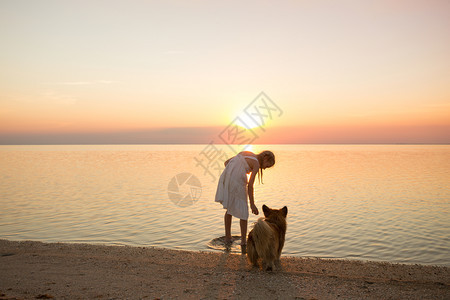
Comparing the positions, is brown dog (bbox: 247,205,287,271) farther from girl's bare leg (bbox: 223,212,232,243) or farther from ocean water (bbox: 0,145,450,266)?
ocean water (bbox: 0,145,450,266)

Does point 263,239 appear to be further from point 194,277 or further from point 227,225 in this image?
point 227,225

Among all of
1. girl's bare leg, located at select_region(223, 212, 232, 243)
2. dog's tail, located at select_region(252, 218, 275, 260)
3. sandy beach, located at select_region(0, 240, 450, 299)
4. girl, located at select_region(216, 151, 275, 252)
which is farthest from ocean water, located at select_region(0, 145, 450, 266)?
dog's tail, located at select_region(252, 218, 275, 260)

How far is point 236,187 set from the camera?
671cm

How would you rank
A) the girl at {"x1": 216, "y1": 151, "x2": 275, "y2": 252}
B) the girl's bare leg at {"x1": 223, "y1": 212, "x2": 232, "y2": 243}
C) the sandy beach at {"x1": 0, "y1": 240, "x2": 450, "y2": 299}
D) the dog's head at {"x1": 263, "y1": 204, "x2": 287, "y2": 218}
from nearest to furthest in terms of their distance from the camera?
the sandy beach at {"x1": 0, "y1": 240, "x2": 450, "y2": 299} < the dog's head at {"x1": 263, "y1": 204, "x2": 287, "y2": 218} < the girl at {"x1": 216, "y1": 151, "x2": 275, "y2": 252} < the girl's bare leg at {"x1": 223, "y1": 212, "x2": 232, "y2": 243}

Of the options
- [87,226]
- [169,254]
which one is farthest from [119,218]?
[169,254]

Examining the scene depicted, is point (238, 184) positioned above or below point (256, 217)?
above

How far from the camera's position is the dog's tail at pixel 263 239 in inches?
210

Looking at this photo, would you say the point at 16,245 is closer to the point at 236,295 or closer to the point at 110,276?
the point at 110,276

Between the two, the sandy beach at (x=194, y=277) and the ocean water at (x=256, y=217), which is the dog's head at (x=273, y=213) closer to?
the sandy beach at (x=194, y=277)

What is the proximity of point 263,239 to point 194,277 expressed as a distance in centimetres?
138

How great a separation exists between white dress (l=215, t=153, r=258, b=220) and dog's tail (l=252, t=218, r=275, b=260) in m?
1.24

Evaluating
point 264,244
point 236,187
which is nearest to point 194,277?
point 264,244

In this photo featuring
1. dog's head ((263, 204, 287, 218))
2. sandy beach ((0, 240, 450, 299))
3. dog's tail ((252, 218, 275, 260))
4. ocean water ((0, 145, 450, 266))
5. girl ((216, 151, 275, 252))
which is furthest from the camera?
ocean water ((0, 145, 450, 266))

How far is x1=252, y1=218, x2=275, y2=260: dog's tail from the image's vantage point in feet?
17.5
